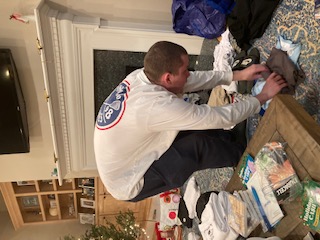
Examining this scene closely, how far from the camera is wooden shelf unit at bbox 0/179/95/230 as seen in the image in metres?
3.36

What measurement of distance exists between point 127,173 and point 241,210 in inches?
26.0

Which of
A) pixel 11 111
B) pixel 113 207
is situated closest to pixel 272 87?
pixel 11 111

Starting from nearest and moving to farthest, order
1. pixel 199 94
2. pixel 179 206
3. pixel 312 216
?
pixel 312 216
pixel 199 94
pixel 179 206

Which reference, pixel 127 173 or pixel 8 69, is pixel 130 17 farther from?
pixel 127 173

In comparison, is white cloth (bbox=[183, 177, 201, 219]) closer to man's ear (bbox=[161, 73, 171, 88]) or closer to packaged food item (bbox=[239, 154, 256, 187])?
packaged food item (bbox=[239, 154, 256, 187])

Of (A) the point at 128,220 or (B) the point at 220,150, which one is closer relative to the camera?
(B) the point at 220,150

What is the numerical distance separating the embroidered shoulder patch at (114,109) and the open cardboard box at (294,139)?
595 mm

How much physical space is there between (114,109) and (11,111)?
3.85 ft

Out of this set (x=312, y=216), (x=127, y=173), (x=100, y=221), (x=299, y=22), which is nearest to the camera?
(x=312, y=216)

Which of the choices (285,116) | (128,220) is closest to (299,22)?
(285,116)

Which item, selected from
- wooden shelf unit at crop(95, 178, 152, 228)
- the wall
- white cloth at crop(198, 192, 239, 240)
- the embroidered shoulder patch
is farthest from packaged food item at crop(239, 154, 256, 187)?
wooden shelf unit at crop(95, 178, 152, 228)

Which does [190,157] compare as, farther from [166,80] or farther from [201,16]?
[201,16]

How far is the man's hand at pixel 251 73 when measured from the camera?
151 centimetres

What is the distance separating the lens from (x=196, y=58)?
2.48m
